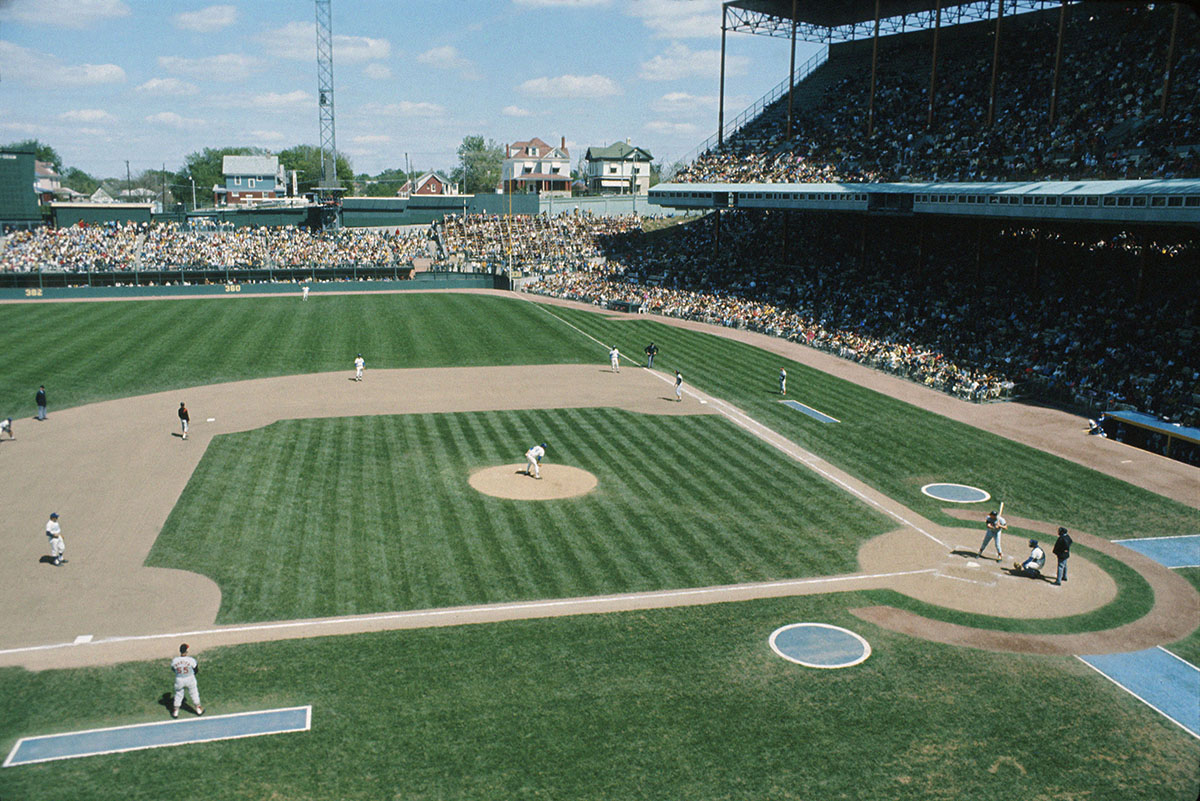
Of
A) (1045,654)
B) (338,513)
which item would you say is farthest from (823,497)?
(338,513)

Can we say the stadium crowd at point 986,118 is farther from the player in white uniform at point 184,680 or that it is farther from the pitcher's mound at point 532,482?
the player in white uniform at point 184,680

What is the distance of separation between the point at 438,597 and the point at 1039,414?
2818 centimetres

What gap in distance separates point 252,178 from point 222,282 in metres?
80.6

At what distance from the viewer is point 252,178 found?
467 feet

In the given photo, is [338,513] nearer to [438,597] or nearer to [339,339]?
[438,597]

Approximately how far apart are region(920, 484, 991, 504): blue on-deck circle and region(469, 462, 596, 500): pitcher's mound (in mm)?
10815

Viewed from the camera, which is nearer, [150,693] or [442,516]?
[150,693]

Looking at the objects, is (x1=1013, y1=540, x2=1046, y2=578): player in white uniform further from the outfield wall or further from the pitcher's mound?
the outfield wall

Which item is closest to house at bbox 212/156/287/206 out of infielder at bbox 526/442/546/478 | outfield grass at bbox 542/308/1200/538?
outfield grass at bbox 542/308/1200/538

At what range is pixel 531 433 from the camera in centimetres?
3222

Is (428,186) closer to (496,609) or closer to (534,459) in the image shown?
(534,459)

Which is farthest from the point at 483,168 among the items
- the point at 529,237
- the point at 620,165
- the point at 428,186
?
the point at 529,237

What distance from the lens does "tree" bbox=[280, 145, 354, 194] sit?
151125mm

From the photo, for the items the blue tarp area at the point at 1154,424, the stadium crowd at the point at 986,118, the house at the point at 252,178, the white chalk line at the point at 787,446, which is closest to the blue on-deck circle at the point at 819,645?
the white chalk line at the point at 787,446
